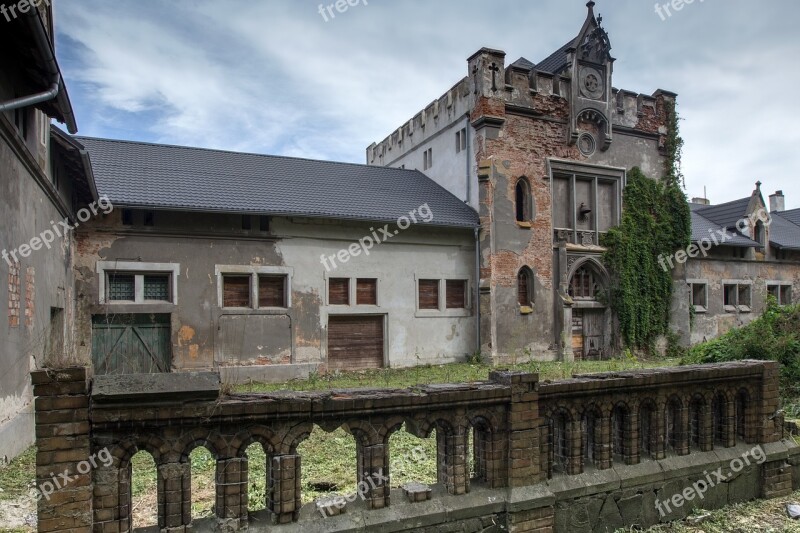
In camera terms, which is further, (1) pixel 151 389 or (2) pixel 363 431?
(2) pixel 363 431

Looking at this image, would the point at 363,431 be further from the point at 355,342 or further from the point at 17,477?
the point at 355,342

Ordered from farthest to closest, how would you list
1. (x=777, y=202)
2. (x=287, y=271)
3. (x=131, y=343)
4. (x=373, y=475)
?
A: (x=777, y=202) < (x=287, y=271) < (x=131, y=343) < (x=373, y=475)

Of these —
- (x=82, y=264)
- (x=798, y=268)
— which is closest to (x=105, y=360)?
(x=82, y=264)

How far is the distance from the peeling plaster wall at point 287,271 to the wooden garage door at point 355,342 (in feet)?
1.19

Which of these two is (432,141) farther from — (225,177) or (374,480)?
(374,480)

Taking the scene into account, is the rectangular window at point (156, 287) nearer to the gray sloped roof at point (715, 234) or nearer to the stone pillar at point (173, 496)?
the stone pillar at point (173, 496)

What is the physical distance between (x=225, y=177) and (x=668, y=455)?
15746 mm

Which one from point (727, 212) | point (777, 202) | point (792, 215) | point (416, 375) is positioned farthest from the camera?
point (777, 202)

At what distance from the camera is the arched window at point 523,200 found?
20.3 meters

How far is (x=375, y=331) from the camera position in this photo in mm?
18266

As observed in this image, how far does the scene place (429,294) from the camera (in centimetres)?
1920

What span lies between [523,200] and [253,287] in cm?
1023

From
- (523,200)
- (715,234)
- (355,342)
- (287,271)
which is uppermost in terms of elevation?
(523,200)

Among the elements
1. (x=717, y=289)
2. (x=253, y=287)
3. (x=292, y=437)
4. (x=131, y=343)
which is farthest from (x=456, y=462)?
(x=717, y=289)
